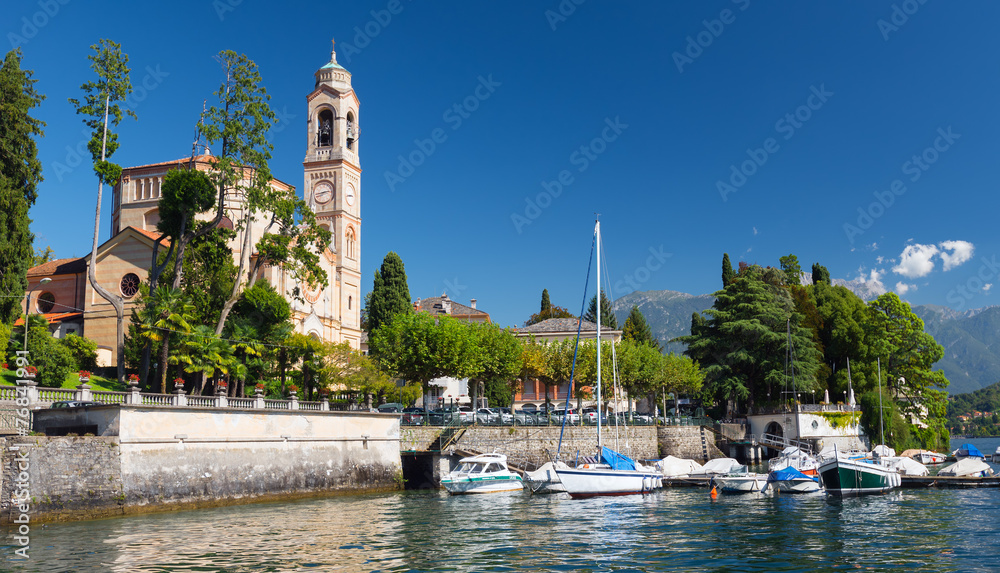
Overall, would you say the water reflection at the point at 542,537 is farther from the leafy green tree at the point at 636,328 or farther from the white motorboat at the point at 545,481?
the leafy green tree at the point at 636,328

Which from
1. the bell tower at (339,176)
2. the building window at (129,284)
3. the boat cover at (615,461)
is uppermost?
the bell tower at (339,176)

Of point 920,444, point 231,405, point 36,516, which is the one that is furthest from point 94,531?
point 920,444

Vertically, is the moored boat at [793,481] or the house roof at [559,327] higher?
the house roof at [559,327]

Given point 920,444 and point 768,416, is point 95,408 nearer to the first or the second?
point 768,416

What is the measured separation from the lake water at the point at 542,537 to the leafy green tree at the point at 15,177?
21432 mm

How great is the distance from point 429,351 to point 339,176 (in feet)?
94.7

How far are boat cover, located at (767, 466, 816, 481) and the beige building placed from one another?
27668mm

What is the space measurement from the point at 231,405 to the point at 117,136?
55.0 feet

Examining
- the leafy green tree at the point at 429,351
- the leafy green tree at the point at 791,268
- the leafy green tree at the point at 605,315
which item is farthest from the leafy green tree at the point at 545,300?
the leafy green tree at the point at 429,351

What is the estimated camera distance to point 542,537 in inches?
883

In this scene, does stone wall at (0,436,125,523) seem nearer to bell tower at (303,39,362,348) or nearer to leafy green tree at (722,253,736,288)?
bell tower at (303,39,362,348)

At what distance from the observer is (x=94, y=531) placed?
22281 mm

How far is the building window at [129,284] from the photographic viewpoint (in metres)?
52.3

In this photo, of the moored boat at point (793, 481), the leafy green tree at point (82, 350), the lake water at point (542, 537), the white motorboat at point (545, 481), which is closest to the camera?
the lake water at point (542, 537)
